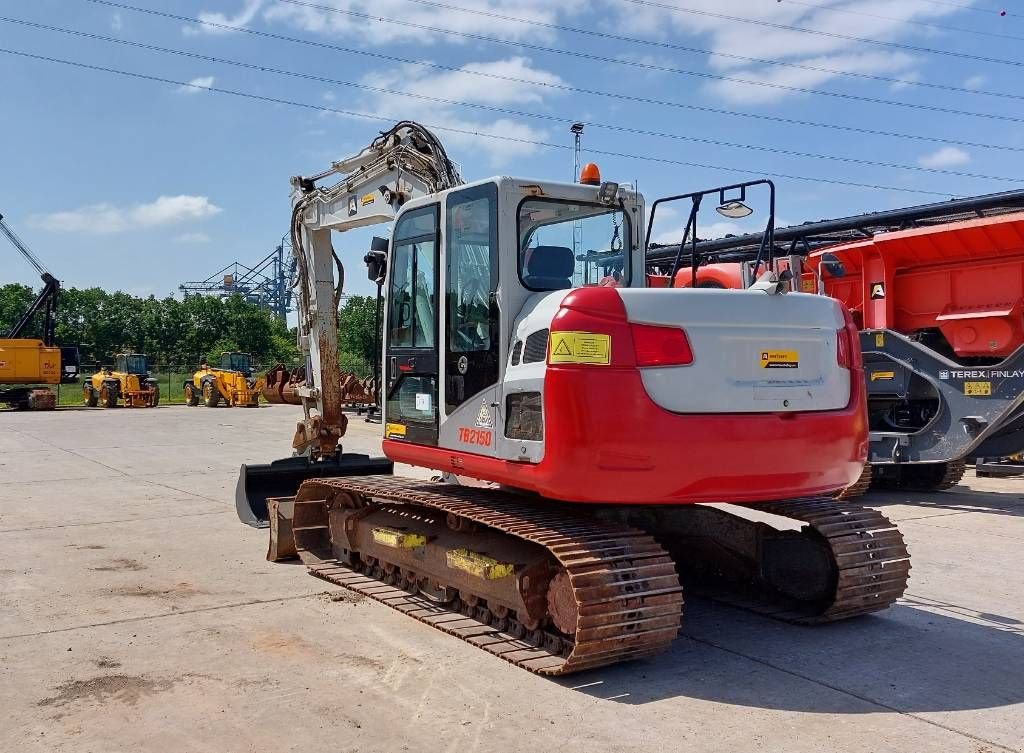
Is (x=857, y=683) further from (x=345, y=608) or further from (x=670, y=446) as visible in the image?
(x=345, y=608)

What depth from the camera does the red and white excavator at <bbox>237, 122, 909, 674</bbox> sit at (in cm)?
489

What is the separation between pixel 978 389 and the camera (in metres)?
10.8

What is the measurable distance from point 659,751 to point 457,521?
7.77ft

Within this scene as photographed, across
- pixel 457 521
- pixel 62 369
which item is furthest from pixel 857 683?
pixel 62 369

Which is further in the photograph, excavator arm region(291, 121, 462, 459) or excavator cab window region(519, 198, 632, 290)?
excavator arm region(291, 121, 462, 459)

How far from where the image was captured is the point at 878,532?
611cm

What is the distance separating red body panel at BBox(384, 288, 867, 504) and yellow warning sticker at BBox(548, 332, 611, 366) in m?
0.03

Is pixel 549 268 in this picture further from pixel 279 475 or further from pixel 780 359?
pixel 279 475

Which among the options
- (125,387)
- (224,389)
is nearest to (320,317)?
(224,389)

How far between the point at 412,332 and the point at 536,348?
1.55 meters

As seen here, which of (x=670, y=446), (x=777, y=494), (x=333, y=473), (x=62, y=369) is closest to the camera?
(x=670, y=446)

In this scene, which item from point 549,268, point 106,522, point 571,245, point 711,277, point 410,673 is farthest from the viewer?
point 711,277

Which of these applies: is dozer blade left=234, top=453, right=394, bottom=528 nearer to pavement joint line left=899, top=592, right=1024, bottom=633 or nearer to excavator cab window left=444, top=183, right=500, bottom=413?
excavator cab window left=444, top=183, right=500, bottom=413

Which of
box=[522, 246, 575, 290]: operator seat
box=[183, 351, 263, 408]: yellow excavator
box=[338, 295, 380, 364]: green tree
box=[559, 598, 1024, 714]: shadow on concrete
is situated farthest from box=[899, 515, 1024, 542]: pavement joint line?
box=[338, 295, 380, 364]: green tree
